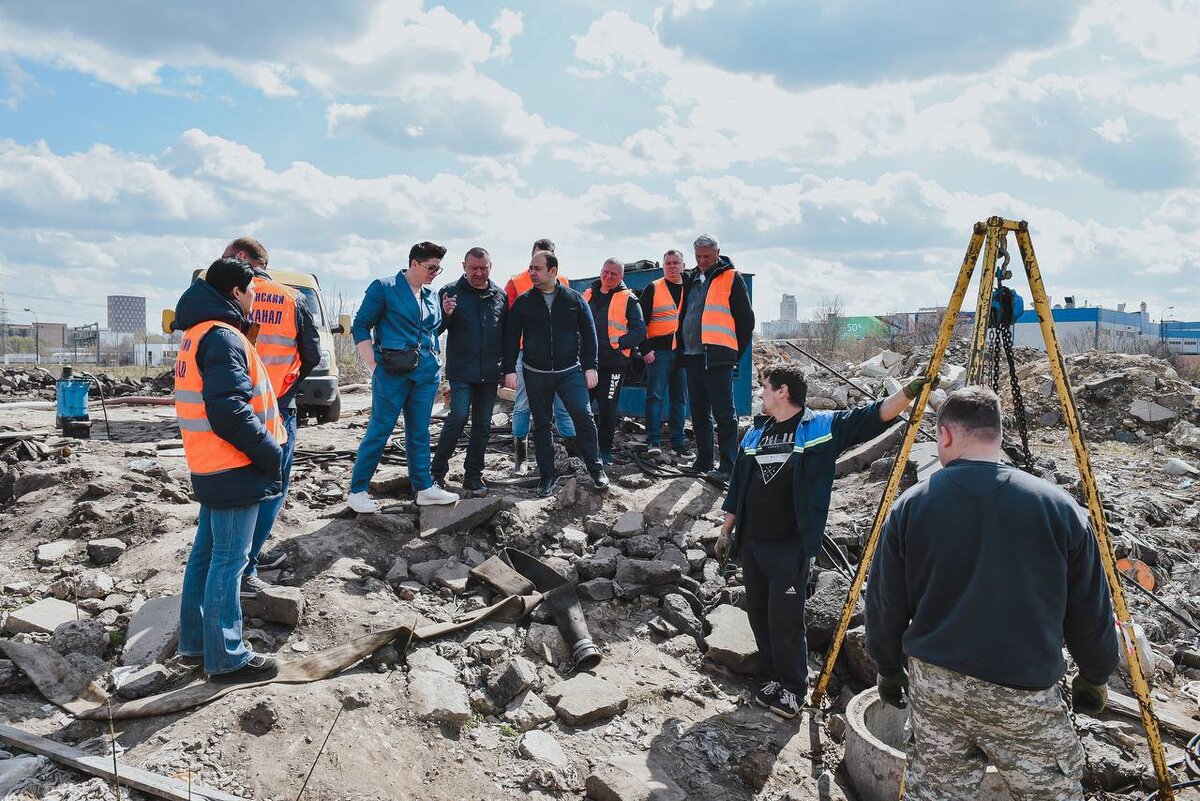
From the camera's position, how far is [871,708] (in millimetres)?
4020

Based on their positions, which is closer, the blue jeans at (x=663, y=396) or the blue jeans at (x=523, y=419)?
the blue jeans at (x=523, y=419)

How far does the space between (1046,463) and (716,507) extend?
3.76 meters

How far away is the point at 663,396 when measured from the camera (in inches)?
327

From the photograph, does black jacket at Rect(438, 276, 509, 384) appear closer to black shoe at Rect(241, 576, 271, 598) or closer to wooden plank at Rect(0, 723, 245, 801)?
black shoe at Rect(241, 576, 271, 598)

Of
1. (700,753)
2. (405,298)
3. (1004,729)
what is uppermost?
(405,298)

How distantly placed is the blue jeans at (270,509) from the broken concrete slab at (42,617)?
936 millimetres

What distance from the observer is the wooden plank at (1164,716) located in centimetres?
433

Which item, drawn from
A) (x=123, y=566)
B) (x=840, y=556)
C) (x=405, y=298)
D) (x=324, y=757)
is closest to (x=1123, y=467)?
(x=840, y=556)

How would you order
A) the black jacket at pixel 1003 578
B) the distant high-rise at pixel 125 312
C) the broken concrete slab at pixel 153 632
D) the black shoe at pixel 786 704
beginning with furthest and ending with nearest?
the distant high-rise at pixel 125 312
the black shoe at pixel 786 704
the broken concrete slab at pixel 153 632
the black jacket at pixel 1003 578

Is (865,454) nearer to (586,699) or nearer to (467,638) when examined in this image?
(586,699)

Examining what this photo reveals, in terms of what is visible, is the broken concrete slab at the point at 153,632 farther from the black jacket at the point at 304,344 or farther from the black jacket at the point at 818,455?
the black jacket at the point at 818,455

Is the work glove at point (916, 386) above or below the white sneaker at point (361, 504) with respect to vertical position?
above

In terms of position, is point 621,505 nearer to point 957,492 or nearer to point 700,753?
point 700,753

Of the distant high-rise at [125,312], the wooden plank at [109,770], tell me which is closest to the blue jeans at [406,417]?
the wooden plank at [109,770]
